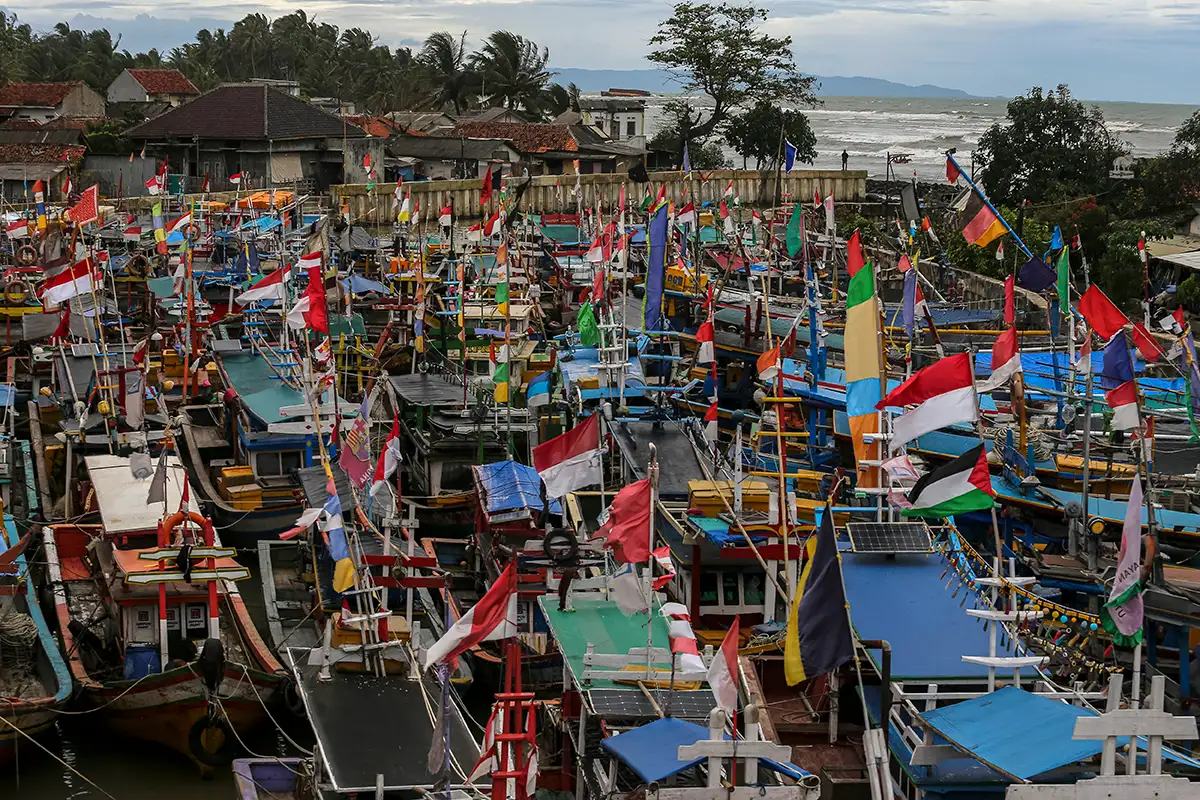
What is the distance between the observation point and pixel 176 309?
44531 millimetres

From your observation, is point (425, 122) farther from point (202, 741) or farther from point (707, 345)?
point (202, 741)

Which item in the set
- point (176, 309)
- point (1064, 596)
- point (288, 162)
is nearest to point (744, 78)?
point (288, 162)

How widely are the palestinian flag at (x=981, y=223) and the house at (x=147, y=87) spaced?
252 ft

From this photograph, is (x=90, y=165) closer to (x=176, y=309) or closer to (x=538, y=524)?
(x=176, y=309)

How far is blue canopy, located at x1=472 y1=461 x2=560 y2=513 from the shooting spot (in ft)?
83.1

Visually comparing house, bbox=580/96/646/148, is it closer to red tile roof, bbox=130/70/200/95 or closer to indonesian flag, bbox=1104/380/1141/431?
red tile roof, bbox=130/70/200/95

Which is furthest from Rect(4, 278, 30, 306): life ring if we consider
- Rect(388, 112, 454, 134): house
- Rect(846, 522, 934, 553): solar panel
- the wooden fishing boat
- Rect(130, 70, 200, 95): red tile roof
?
Rect(130, 70, 200, 95): red tile roof

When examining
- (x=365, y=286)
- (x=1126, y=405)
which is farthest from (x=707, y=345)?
(x=365, y=286)

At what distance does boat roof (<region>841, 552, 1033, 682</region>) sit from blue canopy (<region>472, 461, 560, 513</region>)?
7200mm

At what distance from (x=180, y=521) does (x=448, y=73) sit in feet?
277

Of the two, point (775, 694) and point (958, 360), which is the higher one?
point (958, 360)

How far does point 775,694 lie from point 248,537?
583 inches

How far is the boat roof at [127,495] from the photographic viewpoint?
78.0 feet

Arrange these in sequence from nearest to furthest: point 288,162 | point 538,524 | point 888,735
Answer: point 888,735, point 538,524, point 288,162
